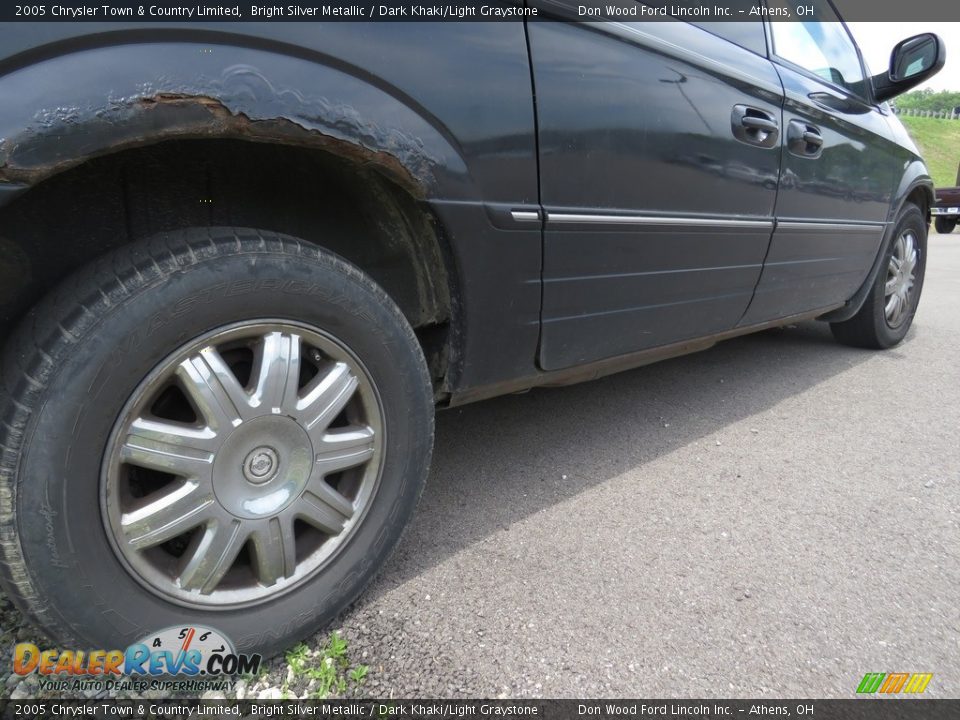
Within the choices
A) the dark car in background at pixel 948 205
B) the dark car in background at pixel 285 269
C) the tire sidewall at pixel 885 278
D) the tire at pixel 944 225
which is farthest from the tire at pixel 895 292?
the tire at pixel 944 225

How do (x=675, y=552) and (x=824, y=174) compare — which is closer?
(x=675, y=552)

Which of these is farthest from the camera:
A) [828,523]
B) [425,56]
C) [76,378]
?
[828,523]

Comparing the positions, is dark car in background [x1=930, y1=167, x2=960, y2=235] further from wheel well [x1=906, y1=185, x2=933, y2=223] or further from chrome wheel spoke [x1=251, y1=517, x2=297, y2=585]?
chrome wheel spoke [x1=251, y1=517, x2=297, y2=585]

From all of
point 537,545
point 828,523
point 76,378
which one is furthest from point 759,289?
point 76,378

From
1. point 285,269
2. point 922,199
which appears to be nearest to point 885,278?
point 922,199

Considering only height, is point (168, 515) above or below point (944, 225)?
above

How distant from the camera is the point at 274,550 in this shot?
127cm

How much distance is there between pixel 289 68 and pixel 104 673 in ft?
3.81

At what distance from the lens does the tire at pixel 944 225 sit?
606 inches

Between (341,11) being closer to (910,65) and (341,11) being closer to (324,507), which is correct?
(324,507)

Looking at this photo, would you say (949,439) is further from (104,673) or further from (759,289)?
(104,673)

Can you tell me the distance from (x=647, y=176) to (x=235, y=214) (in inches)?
44.8

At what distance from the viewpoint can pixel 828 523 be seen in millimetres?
1906

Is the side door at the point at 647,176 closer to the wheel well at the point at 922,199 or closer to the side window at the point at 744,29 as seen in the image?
the side window at the point at 744,29
